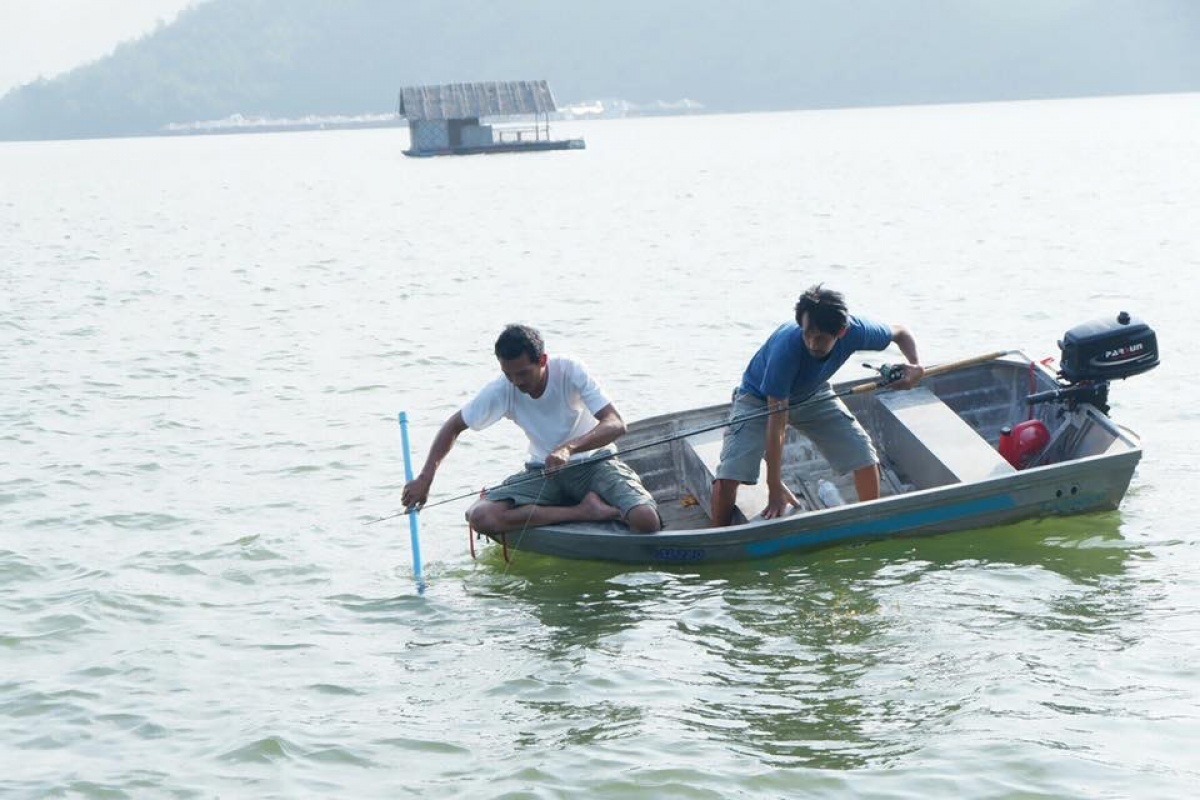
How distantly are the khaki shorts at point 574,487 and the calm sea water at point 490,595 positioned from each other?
60 cm

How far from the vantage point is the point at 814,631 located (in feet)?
33.6

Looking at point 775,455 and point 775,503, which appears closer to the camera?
point 775,455

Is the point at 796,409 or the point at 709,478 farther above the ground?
the point at 796,409

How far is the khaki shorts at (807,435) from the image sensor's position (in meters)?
11.2

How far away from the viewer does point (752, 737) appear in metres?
8.69

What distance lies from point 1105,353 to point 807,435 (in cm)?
254

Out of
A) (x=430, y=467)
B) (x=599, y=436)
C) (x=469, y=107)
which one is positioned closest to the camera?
(x=430, y=467)

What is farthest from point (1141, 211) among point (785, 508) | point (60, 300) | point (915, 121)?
point (915, 121)

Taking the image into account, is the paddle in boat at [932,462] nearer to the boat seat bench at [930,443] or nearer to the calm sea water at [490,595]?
the boat seat bench at [930,443]

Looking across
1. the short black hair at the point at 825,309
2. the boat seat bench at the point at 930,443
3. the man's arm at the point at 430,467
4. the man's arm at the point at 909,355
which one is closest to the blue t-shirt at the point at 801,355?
the man's arm at the point at 909,355

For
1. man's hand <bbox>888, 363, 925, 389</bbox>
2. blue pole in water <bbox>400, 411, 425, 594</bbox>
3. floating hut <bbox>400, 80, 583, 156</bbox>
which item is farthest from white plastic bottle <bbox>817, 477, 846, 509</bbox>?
floating hut <bbox>400, 80, 583, 156</bbox>

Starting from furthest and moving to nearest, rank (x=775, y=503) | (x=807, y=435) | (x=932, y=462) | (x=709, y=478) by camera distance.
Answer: (x=709, y=478) < (x=932, y=462) < (x=807, y=435) < (x=775, y=503)

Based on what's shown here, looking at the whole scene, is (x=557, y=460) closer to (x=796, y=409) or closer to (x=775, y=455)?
(x=775, y=455)

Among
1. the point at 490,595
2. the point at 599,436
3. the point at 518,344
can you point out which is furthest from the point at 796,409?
the point at 490,595
